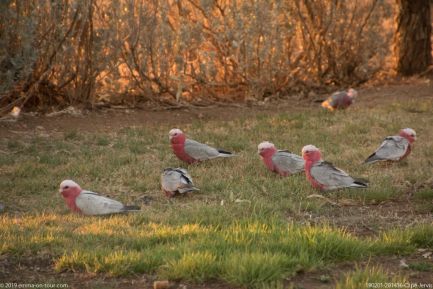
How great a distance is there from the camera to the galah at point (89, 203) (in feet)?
21.0

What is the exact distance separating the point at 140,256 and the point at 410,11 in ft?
35.4

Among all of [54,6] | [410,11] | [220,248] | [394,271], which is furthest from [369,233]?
[410,11]

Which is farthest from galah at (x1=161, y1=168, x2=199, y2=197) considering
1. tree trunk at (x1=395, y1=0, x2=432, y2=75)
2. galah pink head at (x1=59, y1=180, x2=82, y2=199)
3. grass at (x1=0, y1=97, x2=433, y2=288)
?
tree trunk at (x1=395, y1=0, x2=432, y2=75)

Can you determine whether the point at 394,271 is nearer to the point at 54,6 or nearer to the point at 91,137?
the point at 91,137

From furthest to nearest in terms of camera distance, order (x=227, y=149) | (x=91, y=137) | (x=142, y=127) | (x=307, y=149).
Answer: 1. (x=142, y=127)
2. (x=91, y=137)
3. (x=227, y=149)
4. (x=307, y=149)

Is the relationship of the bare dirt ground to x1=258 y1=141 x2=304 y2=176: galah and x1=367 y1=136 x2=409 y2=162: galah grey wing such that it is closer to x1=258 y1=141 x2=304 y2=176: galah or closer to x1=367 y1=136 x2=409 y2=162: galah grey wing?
x1=258 y1=141 x2=304 y2=176: galah

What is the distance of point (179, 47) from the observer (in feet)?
38.7

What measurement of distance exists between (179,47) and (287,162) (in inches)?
181

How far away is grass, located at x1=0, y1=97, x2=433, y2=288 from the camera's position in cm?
493

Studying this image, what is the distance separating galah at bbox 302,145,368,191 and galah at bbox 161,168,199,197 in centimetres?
111

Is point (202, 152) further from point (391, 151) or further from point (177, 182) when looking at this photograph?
point (391, 151)

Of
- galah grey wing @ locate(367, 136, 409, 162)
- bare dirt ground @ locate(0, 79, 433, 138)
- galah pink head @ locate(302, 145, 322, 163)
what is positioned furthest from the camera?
bare dirt ground @ locate(0, 79, 433, 138)

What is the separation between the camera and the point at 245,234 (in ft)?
17.6

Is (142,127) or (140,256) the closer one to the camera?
(140,256)
